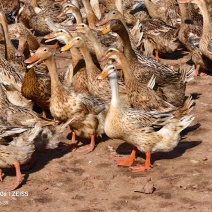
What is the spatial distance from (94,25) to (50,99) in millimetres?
4756

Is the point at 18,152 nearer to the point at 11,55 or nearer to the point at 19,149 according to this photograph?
the point at 19,149

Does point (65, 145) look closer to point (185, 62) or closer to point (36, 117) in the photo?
point (36, 117)

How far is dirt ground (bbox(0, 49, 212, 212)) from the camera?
359 inches

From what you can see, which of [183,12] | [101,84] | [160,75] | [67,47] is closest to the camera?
[101,84]

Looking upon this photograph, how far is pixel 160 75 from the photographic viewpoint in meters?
12.3

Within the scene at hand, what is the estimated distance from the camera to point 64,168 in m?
10.3

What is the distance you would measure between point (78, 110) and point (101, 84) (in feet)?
3.81

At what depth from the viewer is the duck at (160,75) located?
1209 cm

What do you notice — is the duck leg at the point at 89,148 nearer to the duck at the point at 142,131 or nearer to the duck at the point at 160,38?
the duck at the point at 142,131

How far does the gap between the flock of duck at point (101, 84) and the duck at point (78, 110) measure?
0.02 meters

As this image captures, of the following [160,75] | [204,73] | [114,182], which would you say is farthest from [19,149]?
[204,73]

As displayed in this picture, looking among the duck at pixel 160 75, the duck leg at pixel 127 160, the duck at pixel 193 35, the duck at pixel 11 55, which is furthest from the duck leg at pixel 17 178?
the duck at pixel 193 35

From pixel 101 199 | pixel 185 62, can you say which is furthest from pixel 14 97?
pixel 185 62

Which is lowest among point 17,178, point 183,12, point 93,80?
point 17,178
